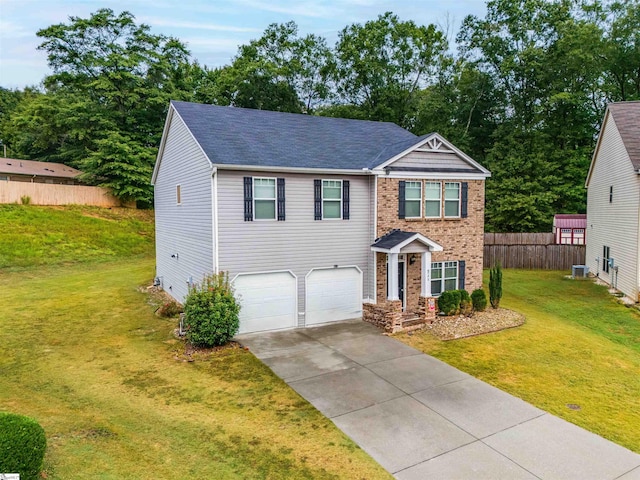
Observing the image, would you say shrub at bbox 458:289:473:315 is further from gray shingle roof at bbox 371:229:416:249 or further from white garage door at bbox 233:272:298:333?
white garage door at bbox 233:272:298:333

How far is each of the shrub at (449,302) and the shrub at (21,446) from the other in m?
12.5

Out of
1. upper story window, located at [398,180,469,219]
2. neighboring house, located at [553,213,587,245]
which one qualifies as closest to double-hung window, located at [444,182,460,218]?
upper story window, located at [398,180,469,219]

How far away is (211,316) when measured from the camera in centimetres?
1146

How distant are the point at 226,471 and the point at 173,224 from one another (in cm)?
1272

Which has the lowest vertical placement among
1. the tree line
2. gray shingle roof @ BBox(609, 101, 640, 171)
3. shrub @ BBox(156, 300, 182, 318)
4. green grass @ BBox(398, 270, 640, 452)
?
green grass @ BBox(398, 270, 640, 452)

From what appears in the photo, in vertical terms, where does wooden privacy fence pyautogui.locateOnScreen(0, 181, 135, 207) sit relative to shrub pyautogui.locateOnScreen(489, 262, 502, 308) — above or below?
above

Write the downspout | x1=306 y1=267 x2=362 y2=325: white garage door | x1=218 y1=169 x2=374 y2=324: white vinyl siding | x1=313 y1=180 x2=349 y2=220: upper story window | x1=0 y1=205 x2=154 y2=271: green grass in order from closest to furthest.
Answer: the downspout → x1=218 y1=169 x2=374 y2=324: white vinyl siding → x1=313 y1=180 x2=349 y2=220: upper story window → x1=306 y1=267 x2=362 y2=325: white garage door → x1=0 y1=205 x2=154 y2=271: green grass

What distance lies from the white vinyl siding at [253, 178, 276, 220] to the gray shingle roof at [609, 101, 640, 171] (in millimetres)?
15710

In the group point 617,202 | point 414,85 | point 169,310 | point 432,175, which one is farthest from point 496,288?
point 414,85

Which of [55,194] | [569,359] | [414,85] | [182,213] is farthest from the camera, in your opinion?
[414,85]

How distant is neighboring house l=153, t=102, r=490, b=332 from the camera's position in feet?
42.6

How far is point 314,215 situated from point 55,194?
28.8 m

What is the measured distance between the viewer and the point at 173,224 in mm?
17156

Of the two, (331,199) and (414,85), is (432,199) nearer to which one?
(331,199)
